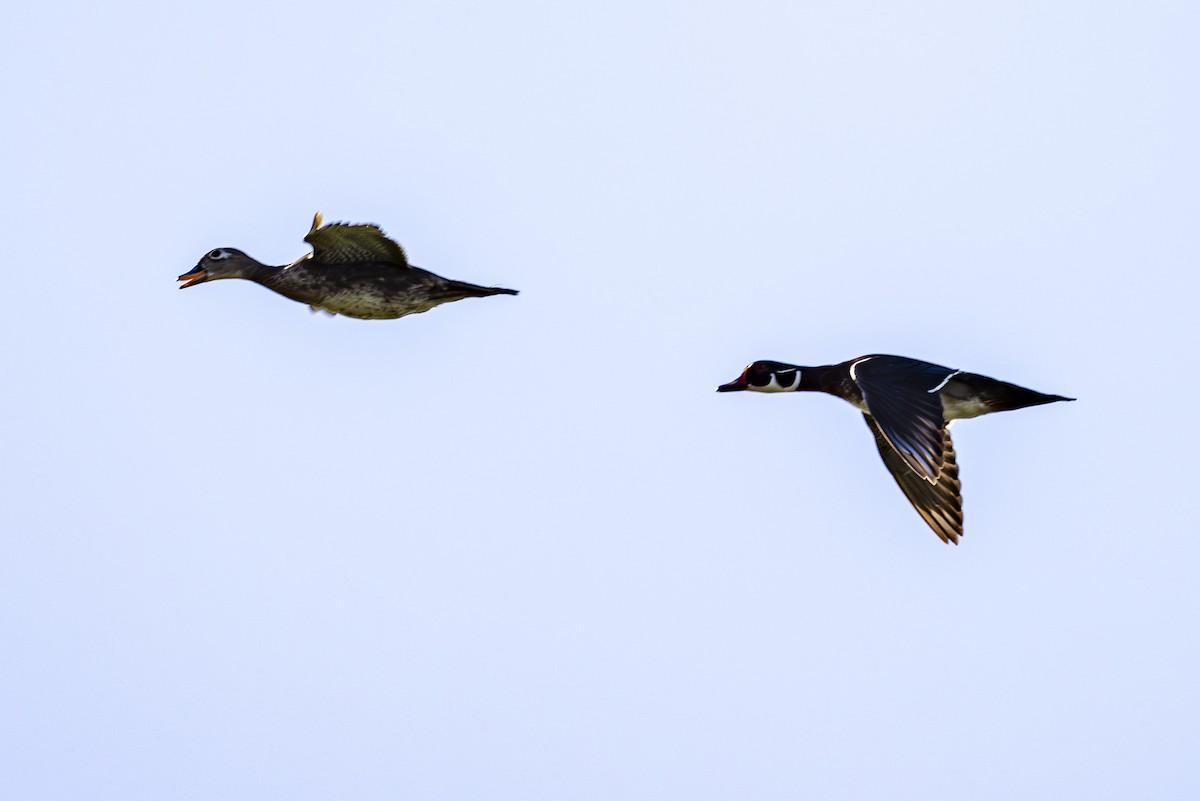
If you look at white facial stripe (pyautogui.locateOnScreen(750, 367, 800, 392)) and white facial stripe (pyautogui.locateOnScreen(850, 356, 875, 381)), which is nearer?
white facial stripe (pyautogui.locateOnScreen(850, 356, 875, 381))

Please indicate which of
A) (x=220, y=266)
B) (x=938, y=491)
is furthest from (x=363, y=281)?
(x=938, y=491)

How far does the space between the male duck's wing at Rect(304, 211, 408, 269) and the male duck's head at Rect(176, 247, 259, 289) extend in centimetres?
110

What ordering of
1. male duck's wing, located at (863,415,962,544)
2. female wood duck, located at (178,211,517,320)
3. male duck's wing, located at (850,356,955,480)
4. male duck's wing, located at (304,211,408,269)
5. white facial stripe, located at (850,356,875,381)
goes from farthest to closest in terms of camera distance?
male duck's wing, located at (863,415,962,544)
female wood duck, located at (178,211,517,320)
male duck's wing, located at (304,211,408,269)
white facial stripe, located at (850,356,875,381)
male duck's wing, located at (850,356,955,480)

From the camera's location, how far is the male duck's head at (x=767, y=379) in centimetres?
2308

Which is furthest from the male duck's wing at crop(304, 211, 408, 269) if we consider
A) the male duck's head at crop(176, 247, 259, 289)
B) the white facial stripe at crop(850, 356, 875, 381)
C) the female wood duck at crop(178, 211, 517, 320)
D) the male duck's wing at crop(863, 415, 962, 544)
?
the male duck's wing at crop(863, 415, 962, 544)

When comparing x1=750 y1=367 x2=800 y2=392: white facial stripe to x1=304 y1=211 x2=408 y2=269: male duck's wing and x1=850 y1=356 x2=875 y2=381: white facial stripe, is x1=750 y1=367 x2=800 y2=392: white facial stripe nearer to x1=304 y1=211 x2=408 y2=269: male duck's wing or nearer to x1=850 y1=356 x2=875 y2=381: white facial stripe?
x1=850 y1=356 x2=875 y2=381: white facial stripe

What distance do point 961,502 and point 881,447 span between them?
38.4 inches

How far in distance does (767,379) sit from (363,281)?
166 inches

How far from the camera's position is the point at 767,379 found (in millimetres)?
23234

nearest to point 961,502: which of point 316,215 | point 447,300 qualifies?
point 447,300

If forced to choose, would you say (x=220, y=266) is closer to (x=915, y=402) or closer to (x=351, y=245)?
(x=351, y=245)

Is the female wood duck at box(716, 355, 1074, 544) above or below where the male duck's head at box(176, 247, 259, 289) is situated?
below

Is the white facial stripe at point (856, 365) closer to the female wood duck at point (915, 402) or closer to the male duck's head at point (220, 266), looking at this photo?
the female wood duck at point (915, 402)

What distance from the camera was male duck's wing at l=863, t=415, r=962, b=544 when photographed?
2184cm
